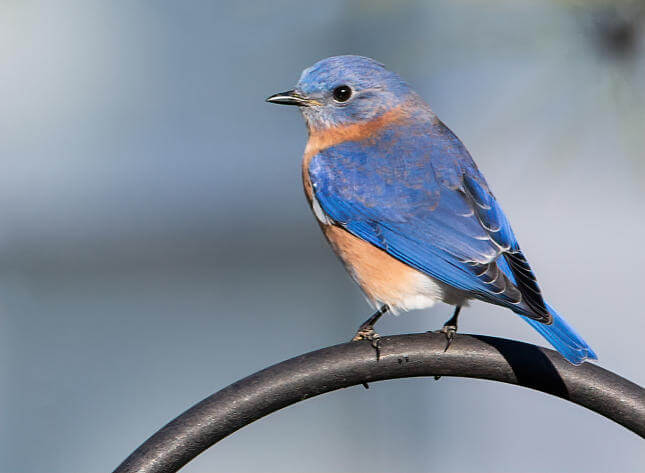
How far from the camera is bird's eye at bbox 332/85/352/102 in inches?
119

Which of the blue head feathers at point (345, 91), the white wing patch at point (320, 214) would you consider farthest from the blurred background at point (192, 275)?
the white wing patch at point (320, 214)

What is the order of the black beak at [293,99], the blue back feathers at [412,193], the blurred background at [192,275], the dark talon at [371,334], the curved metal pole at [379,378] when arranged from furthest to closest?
the blurred background at [192,275], the black beak at [293,99], the blue back feathers at [412,193], the dark talon at [371,334], the curved metal pole at [379,378]

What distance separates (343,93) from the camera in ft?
9.94

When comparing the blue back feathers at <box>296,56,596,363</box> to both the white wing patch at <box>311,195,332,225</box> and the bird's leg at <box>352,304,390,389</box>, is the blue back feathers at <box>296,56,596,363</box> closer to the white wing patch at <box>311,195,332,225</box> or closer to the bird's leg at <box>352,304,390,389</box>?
the white wing patch at <box>311,195,332,225</box>

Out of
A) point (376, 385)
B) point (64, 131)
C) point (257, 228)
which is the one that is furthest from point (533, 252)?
point (64, 131)

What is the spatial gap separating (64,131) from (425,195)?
2.47 m

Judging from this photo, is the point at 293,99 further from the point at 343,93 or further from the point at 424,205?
the point at 424,205

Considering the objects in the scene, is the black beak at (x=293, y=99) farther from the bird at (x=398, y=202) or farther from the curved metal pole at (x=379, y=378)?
the curved metal pole at (x=379, y=378)

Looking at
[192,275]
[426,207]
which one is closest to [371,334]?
[426,207]

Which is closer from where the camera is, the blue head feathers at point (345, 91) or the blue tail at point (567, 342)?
the blue tail at point (567, 342)

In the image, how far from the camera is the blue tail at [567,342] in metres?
1.96

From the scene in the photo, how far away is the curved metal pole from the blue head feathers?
3.81 ft

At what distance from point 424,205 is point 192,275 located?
2.23 meters

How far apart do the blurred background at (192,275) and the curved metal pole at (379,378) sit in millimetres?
2378
